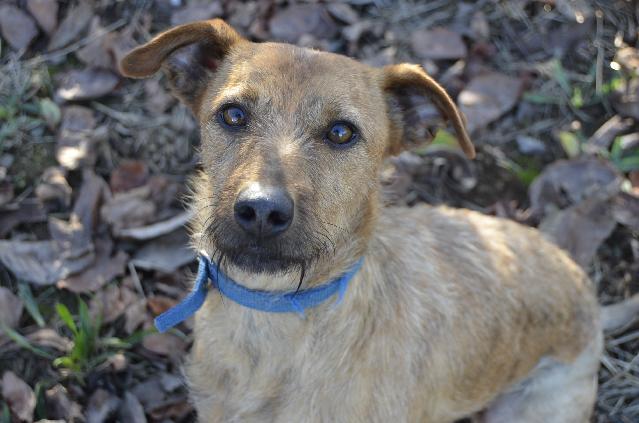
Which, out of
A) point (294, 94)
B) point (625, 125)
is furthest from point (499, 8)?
point (294, 94)

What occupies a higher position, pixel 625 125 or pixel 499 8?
pixel 499 8

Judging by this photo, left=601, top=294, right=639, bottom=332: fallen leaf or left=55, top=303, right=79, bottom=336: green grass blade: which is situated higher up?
left=55, top=303, right=79, bottom=336: green grass blade

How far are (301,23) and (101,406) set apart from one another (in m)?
3.65

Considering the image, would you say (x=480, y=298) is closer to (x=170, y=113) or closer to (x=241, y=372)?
(x=241, y=372)

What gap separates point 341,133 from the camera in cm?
343

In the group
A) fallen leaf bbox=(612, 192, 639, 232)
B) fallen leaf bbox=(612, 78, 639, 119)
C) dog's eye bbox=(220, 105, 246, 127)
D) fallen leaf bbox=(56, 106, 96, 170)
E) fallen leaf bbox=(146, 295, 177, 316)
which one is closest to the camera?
dog's eye bbox=(220, 105, 246, 127)

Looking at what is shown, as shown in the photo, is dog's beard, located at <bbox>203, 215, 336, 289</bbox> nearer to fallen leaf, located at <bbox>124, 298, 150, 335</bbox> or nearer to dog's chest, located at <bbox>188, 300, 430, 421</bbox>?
dog's chest, located at <bbox>188, 300, 430, 421</bbox>

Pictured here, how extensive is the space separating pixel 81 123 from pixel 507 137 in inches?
143

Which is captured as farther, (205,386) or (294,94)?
(205,386)

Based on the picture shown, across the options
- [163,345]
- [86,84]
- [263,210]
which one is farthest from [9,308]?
[263,210]

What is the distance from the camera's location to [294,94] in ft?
10.9

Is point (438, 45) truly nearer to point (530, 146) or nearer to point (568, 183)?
point (530, 146)

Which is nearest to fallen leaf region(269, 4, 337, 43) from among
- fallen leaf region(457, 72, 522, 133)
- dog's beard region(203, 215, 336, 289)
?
fallen leaf region(457, 72, 522, 133)

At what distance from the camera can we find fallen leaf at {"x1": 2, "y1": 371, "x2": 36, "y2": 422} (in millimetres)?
4189
